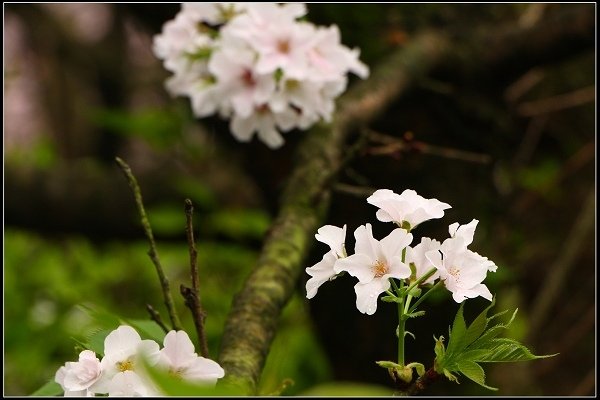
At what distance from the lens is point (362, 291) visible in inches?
26.6

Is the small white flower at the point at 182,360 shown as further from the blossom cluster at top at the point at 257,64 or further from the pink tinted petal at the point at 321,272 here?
the blossom cluster at top at the point at 257,64

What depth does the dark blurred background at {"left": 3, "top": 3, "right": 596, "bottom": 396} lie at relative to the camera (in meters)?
1.97

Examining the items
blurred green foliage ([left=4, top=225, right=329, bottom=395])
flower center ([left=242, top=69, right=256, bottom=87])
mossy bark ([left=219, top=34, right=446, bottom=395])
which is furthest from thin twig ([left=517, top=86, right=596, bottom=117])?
flower center ([left=242, top=69, right=256, bottom=87])

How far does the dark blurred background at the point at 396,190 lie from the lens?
1.97 m

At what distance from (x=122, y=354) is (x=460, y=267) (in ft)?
1.00

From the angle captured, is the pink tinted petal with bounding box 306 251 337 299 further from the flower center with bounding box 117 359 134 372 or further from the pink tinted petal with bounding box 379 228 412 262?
the flower center with bounding box 117 359 134 372

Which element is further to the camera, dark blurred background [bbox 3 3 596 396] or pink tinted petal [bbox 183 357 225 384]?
dark blurred background [bbox 3 3 596 396]

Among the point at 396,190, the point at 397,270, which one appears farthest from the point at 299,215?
the point at 397,270

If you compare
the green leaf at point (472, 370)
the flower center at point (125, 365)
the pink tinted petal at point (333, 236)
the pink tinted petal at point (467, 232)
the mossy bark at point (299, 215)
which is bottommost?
the green leaf at point (472, 370)

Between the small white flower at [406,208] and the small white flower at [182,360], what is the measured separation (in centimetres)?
21

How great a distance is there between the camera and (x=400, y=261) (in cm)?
67

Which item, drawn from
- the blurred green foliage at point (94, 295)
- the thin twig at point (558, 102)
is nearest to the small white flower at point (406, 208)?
the blurred green foliage at point (94, 295)

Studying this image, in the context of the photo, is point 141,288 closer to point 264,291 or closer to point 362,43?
point 362,43

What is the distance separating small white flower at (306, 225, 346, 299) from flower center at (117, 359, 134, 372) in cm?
17
